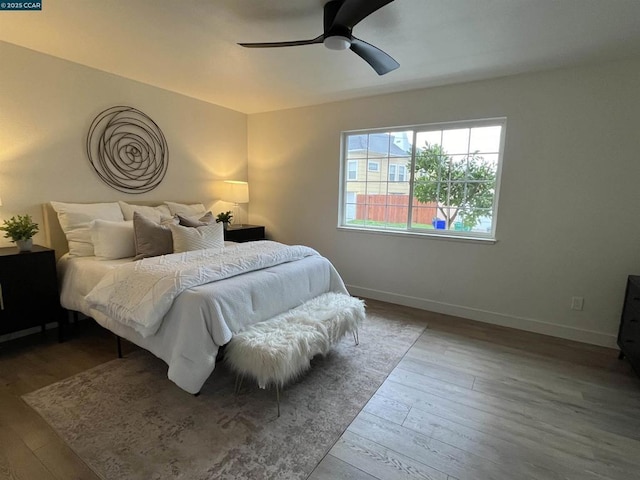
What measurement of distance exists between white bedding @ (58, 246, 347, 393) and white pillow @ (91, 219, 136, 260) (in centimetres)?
9

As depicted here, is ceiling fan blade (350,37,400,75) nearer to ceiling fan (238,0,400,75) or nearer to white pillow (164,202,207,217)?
ceiling fan (238,0,400,75)

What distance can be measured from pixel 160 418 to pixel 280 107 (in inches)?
150

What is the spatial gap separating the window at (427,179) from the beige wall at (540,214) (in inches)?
5.2

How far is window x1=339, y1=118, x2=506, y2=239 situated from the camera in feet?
10.8

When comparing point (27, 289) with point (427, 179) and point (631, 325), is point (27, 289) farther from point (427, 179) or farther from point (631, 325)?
point (631, 325)

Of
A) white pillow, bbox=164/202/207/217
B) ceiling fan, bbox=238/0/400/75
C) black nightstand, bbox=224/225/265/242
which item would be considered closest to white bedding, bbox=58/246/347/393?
white pillow, bbox=164/202/207/217

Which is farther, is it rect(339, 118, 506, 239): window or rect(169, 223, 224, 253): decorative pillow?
rect(339, 118, 506, 239): window

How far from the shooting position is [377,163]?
3.92 m

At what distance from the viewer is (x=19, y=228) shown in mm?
2521

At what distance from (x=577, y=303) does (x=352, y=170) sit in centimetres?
273

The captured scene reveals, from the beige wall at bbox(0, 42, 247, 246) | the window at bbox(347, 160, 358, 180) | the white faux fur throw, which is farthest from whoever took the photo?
the window at bbox(347, 160, 358, 180)

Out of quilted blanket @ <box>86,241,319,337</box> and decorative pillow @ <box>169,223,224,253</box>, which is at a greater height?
decorative pillow @ <box>169,223,224,253</box>

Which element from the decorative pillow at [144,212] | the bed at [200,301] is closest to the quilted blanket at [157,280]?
the bed at [200,301]

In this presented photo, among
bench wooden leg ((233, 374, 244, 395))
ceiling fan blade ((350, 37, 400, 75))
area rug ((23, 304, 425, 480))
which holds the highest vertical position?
ceiling fan blade ((350, 37, 400, 75))
